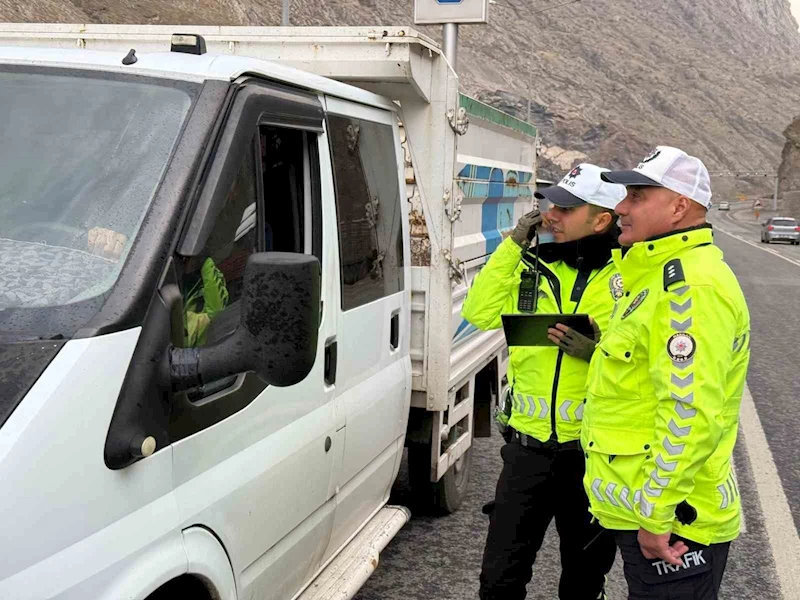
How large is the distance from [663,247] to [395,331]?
5.27 ft

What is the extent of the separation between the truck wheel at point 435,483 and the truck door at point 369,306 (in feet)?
1.95

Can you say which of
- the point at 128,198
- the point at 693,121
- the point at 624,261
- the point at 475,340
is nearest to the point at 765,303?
the point at 475,340

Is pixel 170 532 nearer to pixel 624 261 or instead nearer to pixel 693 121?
pixel 624 261

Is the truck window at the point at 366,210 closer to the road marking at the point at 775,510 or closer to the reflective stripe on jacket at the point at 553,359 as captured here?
the reflective stripe on jacket at the point at 553,359

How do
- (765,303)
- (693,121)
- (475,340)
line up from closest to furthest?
(475,340) → (765,303) → (693,121)

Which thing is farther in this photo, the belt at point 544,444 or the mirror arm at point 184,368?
the belt at point 544,444

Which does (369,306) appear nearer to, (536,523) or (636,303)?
(536,523)

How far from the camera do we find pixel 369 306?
3.79 metres

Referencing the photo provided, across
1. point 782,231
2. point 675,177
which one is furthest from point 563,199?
point 782,231

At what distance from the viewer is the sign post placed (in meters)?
10.0

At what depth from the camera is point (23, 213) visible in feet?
8.11

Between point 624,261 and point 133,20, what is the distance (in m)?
39.8

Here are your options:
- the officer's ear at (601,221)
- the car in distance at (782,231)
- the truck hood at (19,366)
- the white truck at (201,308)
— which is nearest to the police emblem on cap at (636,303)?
the officer's ear at (601,221)

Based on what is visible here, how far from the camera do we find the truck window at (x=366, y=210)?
11.7ft
